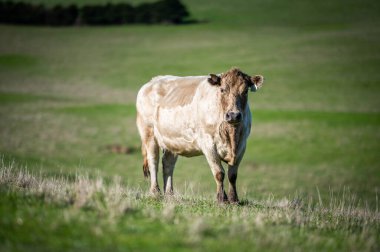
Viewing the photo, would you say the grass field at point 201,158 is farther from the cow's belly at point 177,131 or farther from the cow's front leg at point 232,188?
the cow's belly at point 177,131

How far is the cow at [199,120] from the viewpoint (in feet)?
29.1

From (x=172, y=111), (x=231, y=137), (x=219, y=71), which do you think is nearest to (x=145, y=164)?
(x=172, y=111)

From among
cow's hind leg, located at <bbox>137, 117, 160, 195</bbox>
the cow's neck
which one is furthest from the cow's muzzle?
cow's hind leg, located at <bbox>137, 117, 160, 195</bbox>

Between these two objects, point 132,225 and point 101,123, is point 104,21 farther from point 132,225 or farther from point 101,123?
point 132,225

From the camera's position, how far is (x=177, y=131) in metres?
9.97

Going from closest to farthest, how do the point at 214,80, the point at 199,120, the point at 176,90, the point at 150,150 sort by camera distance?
Result: the point at 214,80 < the point at 199,120 < the point at 176,90 < the point at 150,150

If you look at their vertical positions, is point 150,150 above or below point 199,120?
below

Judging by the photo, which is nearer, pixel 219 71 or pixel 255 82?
pixel 255 82

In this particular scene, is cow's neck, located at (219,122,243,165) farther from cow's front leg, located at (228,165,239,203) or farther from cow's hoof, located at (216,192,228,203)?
cow's hoof, located at (216,192,228,203)

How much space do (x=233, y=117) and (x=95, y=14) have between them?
87.6 meters

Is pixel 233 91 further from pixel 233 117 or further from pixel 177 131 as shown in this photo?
pixel 177 131

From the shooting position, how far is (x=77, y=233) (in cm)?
505

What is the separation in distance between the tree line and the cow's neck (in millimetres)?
82467

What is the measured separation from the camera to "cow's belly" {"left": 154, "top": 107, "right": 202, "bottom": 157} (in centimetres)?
969
